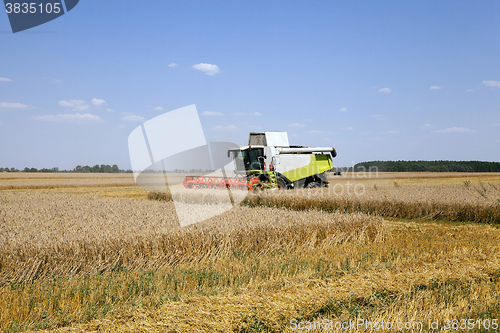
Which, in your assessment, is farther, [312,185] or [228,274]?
[312,185]

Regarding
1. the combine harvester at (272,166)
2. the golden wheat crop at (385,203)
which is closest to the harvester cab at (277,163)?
the combine harvester at (272,166)

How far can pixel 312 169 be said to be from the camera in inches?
694

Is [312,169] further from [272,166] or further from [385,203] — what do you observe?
[385,203]

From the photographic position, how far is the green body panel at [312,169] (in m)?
17.2

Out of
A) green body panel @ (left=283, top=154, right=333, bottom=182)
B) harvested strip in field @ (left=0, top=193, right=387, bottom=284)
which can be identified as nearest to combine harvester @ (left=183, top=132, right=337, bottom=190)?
green body panel @ (left=283, top=154, right=333, bottom=182)

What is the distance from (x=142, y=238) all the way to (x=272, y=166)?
10.7 m

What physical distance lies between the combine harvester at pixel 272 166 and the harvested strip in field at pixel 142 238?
7.30m

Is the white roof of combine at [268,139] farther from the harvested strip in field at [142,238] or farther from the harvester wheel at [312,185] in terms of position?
the harvested strip in field at [142,238]

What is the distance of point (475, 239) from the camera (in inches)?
327

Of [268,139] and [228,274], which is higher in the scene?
[268,139]

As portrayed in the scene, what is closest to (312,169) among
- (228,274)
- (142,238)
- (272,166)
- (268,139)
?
(272,166)

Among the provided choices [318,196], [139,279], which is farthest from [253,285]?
[318,196]

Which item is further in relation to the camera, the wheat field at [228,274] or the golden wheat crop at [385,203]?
the golden wheat crop at [385,203]

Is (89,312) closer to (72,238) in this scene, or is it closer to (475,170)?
(72,238)
